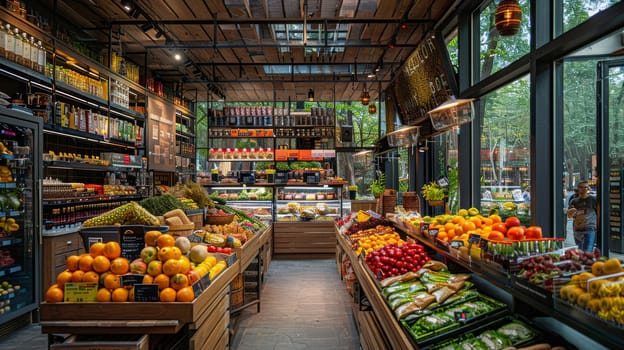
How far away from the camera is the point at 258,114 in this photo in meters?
11.5

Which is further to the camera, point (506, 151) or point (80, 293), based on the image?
point (506, 151)

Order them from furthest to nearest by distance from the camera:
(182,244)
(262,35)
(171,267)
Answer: (262,35), (182,244), (171,267)

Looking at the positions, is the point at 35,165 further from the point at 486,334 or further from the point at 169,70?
the point at 169,70

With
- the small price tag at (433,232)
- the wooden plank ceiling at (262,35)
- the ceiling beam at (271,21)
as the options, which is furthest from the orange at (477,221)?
the ceiling beam at (271,21)

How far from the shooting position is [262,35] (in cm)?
818

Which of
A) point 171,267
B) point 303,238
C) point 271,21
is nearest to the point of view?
point 171,267

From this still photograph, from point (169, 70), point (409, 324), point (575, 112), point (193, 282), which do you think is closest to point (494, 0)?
point (575, 112)

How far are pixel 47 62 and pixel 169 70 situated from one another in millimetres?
5086

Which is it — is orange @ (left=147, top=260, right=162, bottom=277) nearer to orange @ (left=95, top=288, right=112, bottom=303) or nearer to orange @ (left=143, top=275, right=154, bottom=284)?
orange @ (left=143, top=275, right=154, bottom=284)

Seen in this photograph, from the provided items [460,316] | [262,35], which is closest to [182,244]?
[460,316]

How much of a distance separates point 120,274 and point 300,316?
2926 millimetres

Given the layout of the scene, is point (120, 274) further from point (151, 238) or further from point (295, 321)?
point (295, 321)

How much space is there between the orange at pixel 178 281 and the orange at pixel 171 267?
0.11 ft

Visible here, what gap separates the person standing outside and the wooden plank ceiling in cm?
329
